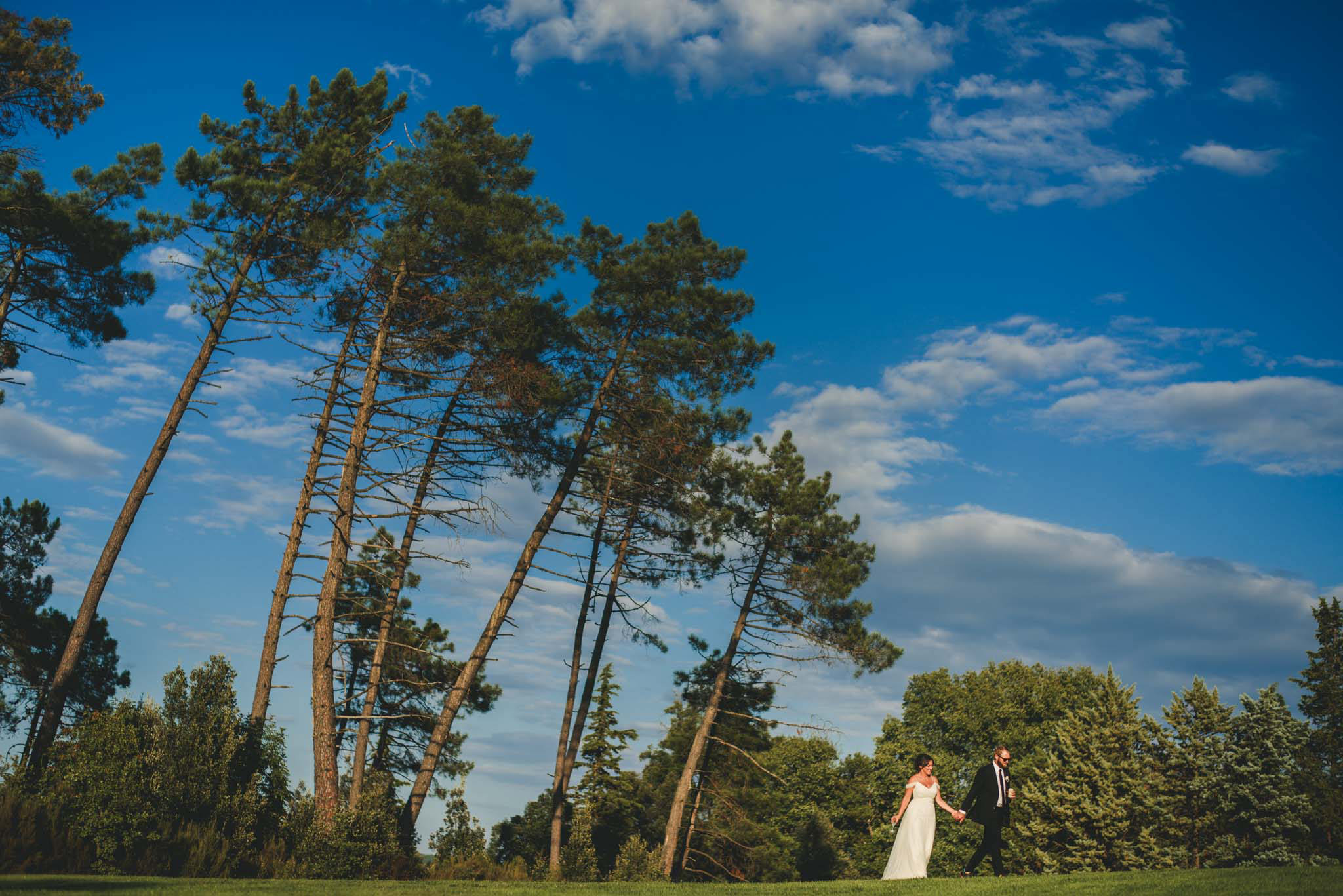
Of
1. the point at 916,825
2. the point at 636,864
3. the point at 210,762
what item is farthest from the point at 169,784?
the point at 636,864

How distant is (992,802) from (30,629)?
92.2 ft

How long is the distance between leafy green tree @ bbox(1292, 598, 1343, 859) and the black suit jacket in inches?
1274

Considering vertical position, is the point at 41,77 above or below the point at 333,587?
above

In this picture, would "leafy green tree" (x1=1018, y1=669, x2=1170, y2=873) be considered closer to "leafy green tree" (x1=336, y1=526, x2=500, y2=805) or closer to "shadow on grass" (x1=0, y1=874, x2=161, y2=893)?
"leafy green tree" (x1=336, y1=526, x2=500, y2=805)

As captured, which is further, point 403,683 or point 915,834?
point 403,683

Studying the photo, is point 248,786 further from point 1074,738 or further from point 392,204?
point 1074,738

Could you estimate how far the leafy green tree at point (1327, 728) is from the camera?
3653 cm

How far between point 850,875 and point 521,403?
1462 inches

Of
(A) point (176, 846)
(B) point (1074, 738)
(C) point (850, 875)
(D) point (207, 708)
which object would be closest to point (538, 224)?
(D) point (207, 708)

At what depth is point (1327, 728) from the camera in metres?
40.8

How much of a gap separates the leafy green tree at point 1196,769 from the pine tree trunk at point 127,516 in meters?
40.1

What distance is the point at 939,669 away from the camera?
51.2 metres

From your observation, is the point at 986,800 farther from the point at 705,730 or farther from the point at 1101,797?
the point at 1101,797

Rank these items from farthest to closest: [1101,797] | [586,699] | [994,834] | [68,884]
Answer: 1. [1101,797]
2. [586,699]
3. [994,834]
4. [68,884]
